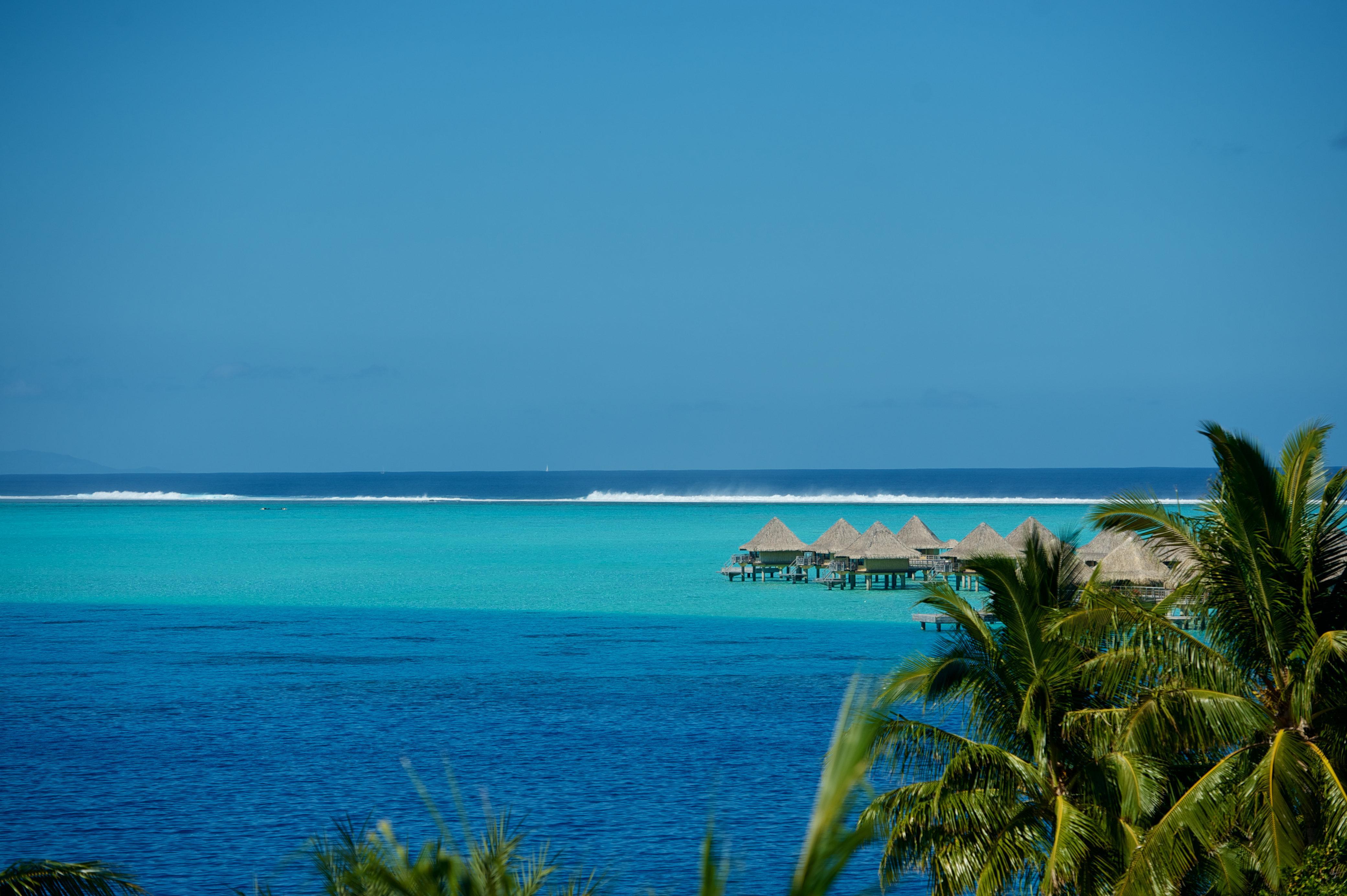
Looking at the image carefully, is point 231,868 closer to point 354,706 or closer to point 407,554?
point 354,706

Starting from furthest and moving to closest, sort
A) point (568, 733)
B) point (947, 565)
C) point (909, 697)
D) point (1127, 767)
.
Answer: point (947, 565) < point (568, 733) < point (909, 697) < point (1127, 767)

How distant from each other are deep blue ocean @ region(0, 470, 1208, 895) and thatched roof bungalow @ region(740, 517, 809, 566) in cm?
100

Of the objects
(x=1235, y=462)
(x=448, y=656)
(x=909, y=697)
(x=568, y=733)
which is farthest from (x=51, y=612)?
(x=1235, y=462)

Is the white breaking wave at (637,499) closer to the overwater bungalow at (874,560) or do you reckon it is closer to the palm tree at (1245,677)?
the overwater bungalow at (874,560)

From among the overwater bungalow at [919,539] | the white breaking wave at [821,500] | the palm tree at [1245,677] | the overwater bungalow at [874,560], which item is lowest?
the palm tree at [1245,677]

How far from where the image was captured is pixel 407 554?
5706 centimetres

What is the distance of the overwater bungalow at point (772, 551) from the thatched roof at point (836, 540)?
400 mm

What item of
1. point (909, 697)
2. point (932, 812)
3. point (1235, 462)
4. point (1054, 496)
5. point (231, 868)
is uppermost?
point (1054, 496)

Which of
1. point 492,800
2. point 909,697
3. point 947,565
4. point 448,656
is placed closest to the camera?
point 909,697

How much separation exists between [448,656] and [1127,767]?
19688mm

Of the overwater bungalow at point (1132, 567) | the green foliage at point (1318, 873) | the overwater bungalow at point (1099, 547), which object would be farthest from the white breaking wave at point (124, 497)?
the green foliage at point (1318, 873)

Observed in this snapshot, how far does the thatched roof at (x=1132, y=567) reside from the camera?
27.4 m

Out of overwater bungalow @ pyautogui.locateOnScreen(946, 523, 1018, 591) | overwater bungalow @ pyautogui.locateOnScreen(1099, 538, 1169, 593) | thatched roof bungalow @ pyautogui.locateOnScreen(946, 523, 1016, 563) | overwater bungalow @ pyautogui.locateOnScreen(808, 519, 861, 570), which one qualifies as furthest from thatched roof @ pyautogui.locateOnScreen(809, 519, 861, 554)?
overwater bungalow @ pyautogui.locateOnScreen(1099, 538, 1169, 593)

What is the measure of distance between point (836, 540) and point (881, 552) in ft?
12.0
